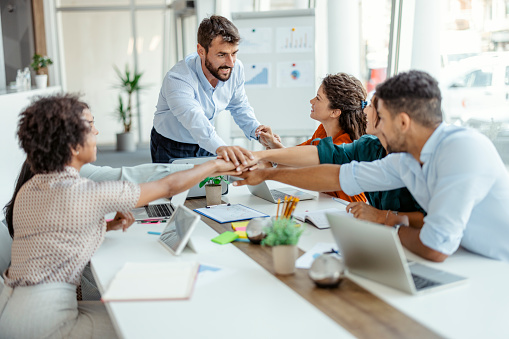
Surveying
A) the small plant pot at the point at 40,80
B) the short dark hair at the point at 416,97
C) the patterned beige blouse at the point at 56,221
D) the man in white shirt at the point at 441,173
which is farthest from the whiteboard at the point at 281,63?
the patterned beige blouse at the point at 56,221

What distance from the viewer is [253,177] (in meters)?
2.55

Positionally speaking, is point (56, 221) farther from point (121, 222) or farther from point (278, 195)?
point (278, 195)

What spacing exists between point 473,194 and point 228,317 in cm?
85

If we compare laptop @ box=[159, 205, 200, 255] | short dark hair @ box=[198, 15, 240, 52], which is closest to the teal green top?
laptop @ box=[159, 205, 200, 255]

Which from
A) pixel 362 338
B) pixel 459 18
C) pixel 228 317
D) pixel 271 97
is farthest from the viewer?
pixel 271 97

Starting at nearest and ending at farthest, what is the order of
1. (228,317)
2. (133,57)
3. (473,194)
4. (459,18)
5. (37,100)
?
(228,317), (473,194), (37,100), (459,18), (133,57)

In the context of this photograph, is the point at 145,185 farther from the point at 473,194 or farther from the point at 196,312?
the point at 473,194

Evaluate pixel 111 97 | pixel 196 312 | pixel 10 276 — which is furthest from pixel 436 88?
pixel 111 97

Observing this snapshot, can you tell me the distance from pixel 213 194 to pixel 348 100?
92 cm

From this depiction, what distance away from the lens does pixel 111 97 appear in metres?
9.58

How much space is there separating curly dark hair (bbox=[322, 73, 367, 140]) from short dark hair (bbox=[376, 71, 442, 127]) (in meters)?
1.09

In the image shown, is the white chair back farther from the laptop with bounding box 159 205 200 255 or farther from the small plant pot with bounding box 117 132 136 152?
the small plant pot with bounding box 117 132 136 152

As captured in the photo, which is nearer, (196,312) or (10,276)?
(196,312)

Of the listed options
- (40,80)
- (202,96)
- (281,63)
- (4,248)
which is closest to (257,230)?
(4,248)
